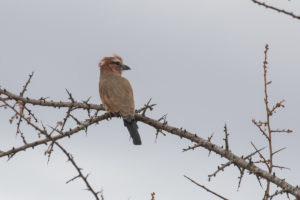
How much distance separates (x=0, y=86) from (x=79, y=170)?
108 inches

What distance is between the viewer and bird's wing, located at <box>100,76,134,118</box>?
8539 millimetres

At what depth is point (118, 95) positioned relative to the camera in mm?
9039

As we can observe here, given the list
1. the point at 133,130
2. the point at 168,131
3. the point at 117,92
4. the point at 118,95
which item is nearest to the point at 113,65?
the point at 117,92

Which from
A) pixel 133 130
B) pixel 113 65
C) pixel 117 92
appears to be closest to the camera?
pixel 133 130

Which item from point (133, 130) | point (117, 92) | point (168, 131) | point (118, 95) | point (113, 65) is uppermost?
point (113, 65)

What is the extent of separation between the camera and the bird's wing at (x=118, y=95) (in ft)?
28.0

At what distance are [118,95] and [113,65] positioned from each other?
6.99 ft

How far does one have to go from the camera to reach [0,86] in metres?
6.53

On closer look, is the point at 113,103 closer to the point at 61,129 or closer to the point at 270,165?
the point at 61,129

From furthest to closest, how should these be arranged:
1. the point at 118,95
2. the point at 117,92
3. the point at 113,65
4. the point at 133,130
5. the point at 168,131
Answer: the point at 113,65 → the point at 117,92 → the point at 118,95 → the point at 133,130 → the point at 168,131

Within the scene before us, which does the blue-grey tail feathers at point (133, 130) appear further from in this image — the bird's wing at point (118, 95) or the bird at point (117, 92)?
the bird's wing at point (118, 95)

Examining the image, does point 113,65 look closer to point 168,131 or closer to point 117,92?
point 117,92

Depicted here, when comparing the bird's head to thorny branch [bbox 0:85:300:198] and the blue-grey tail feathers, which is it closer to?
the blue-grey tail feathers

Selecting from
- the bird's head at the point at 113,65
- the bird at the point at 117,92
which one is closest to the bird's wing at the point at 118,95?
the bird at the point at 117,92
